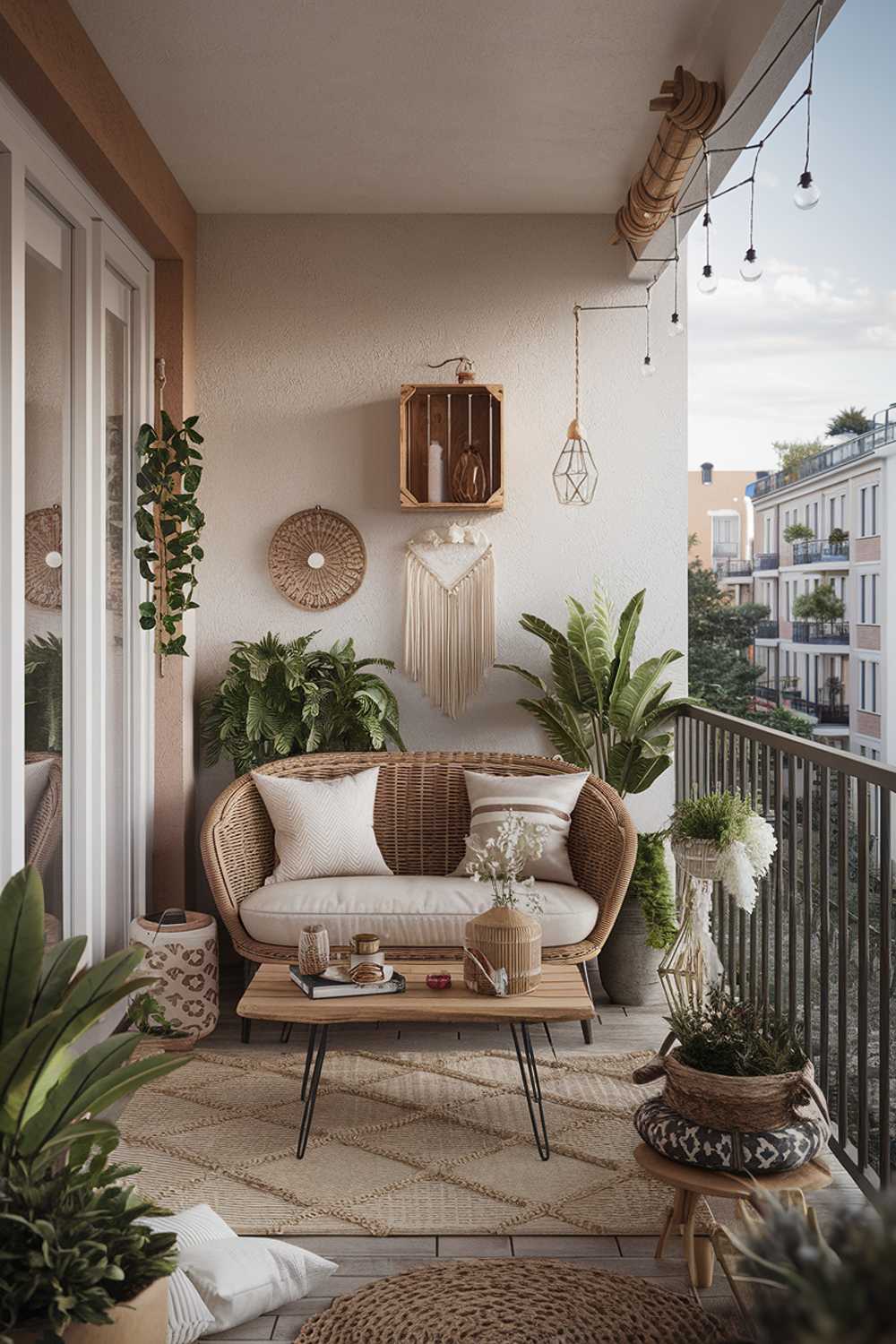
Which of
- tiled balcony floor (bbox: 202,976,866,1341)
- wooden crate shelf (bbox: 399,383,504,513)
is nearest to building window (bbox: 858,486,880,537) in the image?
wooden crate shelf (bbox: 399,383,504,513)

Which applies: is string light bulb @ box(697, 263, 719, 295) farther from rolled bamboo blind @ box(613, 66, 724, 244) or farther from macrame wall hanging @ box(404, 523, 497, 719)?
macrame wall hanging @ box(404, 523, 497, 719)

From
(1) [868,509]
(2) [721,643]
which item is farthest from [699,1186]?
(1) [868,509]

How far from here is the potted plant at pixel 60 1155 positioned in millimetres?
1420

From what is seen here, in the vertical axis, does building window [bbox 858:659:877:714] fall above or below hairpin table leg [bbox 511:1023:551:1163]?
above

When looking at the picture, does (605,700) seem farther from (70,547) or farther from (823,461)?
(823,461)

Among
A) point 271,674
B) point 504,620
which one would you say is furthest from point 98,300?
point 504,620

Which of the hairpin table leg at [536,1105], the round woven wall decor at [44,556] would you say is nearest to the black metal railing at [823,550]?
the hairpin table leg at [536,1105]

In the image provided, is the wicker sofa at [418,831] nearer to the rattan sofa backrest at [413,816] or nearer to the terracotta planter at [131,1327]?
the rattan sofa backrest at [413,816]

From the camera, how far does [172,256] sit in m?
4.39

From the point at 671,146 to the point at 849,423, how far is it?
2104cm

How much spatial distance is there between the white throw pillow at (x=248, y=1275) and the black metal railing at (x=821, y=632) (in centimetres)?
2104

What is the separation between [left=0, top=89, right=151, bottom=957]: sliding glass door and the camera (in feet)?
9.44

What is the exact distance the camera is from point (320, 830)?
13.2 ft

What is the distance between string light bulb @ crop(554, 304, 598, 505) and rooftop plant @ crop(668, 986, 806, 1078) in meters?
2.67
